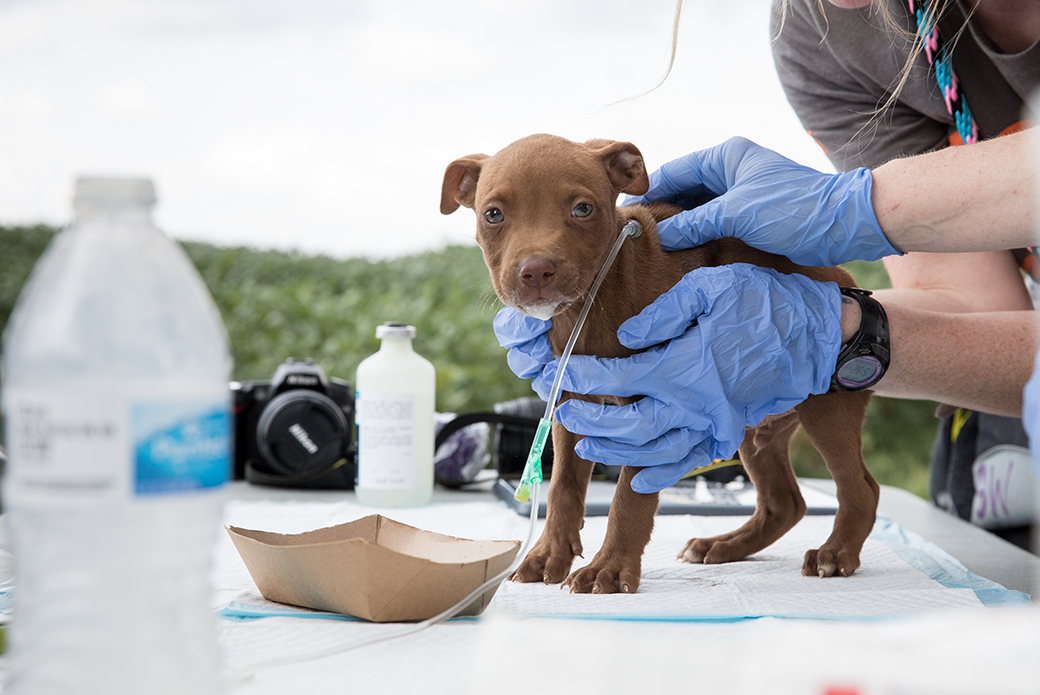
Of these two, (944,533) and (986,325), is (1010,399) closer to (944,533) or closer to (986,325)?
(986,325)

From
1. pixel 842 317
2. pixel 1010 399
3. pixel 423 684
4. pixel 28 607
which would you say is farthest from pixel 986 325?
pixel 28 607

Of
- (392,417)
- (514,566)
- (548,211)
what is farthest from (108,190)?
(392,417)

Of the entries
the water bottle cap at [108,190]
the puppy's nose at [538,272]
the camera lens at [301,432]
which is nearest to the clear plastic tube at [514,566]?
the puppy's nose at [538,272]

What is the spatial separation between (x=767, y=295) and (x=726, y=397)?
0.23 meters

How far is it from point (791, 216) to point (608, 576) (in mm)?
819

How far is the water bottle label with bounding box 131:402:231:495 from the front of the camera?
65 centimetres

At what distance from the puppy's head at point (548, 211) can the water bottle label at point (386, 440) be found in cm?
60

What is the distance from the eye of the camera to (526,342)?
1768 mm

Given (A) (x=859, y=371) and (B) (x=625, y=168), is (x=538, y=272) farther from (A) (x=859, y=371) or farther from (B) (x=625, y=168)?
(A) (x=859, y=371)

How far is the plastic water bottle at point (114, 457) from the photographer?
0.65m

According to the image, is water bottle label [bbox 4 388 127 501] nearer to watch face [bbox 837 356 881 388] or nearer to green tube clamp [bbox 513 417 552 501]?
green tube clamp [bbox 513 417 552 501]

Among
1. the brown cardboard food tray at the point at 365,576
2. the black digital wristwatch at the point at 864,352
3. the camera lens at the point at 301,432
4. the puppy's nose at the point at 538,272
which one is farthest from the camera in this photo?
the camera lens at the point at 301,432

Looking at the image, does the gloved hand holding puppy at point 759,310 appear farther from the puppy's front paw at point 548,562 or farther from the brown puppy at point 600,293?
the puppy's front paw at point 548,562

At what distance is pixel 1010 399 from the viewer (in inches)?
75.4
